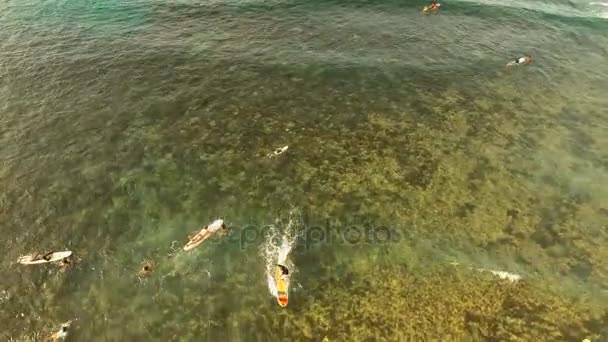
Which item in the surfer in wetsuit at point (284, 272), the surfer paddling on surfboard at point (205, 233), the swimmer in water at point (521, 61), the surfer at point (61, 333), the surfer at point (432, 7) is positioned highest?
the surfer at point (432, 7)

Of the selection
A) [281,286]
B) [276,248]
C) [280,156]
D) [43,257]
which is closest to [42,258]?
[43,257]

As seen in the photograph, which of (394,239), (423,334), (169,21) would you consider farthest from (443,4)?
(423,334)

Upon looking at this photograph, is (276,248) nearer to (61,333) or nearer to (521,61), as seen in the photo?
(61,333)

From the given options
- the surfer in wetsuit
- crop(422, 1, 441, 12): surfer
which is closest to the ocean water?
the surfer in wetsuit

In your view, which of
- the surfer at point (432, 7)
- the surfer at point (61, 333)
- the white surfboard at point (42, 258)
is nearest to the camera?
the surfer at point (61, 333)

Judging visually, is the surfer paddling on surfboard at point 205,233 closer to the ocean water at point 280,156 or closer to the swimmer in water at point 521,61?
the ocean water at point 280,156

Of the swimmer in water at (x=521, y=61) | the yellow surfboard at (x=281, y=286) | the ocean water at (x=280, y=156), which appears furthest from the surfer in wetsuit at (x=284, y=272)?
the swimmer in water at (x=521, y=61)
